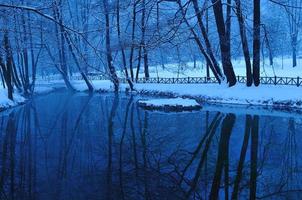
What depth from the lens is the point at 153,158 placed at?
13.6 meters

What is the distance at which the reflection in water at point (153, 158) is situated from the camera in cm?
1017

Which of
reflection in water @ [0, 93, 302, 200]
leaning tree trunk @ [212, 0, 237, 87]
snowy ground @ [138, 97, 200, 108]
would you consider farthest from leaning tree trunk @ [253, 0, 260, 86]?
reflection in water @ [0, 93, 302, 200]

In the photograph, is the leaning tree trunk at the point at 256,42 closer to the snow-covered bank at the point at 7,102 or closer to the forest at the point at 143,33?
the forest at the point at 143,33

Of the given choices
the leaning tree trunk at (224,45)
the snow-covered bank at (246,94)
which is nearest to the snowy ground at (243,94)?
the snow-covered bank at (246,94)

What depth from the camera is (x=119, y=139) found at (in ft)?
57.5

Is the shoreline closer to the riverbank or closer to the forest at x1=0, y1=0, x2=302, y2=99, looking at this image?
the riverbank

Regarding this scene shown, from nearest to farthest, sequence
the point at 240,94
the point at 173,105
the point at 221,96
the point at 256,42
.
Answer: the point at 173,105 → the point at 256,42 → the point at 240,94 → the point at 221,96

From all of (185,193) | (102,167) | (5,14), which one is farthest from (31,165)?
(5,14)

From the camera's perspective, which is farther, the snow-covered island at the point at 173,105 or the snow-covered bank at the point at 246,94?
the snow-covered island at the point at 173,105

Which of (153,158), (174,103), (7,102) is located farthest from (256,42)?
(7,102)

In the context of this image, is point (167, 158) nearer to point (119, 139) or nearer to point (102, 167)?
point (102, 167)

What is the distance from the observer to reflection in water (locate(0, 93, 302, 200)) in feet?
33.4

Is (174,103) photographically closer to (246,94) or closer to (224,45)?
(246,94)

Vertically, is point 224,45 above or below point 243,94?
above
